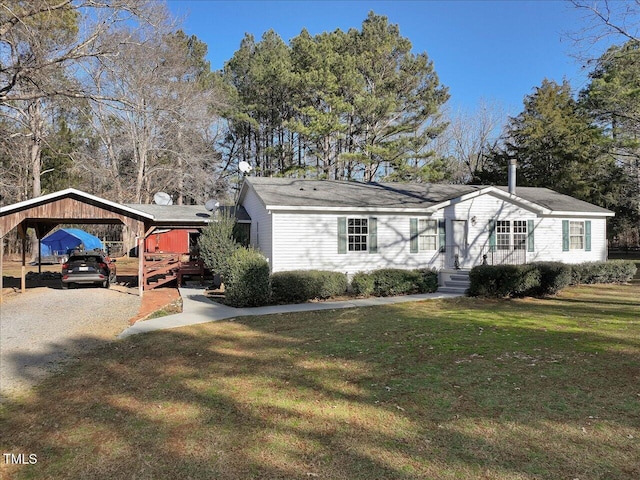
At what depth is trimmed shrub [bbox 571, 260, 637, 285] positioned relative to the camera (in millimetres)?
17062

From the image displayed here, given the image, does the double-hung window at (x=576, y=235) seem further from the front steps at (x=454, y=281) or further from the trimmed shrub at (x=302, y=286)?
the trimmed shrub at (x=302, y=286)

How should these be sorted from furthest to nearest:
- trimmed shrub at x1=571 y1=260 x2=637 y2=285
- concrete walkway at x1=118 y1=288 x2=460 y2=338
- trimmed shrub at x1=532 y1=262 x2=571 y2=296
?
trimmed shrub at x1=571 y1=260 x2=637 y2=285, trimmed shrub at x1=532 y1=262 x2=571 y2=296, concrete walkway at x1=118 y1=288 x2=460 y2=338

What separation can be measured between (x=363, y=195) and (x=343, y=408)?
45.3 feet

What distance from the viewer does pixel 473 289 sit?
14.0 m

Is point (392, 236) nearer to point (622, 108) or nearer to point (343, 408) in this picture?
point (343, 408)

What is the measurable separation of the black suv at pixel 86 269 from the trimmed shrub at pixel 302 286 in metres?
7.68

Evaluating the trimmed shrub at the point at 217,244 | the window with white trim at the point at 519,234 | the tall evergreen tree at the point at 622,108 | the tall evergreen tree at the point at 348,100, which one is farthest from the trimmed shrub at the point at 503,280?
the tall evergreen tree at the point at 348,100

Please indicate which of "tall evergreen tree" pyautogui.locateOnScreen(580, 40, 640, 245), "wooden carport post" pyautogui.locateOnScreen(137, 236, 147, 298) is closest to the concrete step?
"tall evergreen tree" pyautogui.locateOnScreen(580, 40, 640, 245)

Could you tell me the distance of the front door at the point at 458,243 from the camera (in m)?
17.1

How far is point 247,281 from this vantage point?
12.1 meters

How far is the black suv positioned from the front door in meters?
13.8

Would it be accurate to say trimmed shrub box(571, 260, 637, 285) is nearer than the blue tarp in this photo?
Yes

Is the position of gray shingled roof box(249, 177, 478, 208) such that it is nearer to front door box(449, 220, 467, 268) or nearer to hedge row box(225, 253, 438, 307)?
front door box(449, 220, 467, 268)

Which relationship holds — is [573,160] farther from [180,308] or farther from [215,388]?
[215,388]
